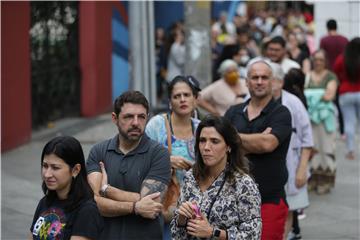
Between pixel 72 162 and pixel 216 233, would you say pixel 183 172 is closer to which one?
pixel 216 233

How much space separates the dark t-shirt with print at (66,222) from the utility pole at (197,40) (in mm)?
7695

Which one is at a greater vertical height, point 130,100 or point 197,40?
point 197,40

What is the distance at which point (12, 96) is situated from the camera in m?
13.3

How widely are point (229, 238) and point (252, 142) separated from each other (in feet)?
5.31

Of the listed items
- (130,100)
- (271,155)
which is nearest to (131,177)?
(130,100)

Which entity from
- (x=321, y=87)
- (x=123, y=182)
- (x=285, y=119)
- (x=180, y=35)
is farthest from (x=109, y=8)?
(x=123, y=182)

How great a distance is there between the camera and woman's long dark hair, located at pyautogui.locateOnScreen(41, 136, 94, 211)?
4953 millimetres

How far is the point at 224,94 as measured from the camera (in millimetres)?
10102

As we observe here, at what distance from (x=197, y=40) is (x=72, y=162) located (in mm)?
7805

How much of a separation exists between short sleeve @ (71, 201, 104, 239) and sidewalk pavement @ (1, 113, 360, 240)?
163 inches

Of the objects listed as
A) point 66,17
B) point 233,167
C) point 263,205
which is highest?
point 66,17

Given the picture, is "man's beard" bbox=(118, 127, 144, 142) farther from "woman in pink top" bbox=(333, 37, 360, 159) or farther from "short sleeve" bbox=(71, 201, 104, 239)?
"woman in pink top" bbox=(333, 37, 360, 159)

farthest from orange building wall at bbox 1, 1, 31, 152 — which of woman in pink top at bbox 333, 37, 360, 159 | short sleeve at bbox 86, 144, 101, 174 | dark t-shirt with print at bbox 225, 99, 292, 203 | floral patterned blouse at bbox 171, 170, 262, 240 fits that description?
floral patterned blouse at bbox 171, 170, 262, 240

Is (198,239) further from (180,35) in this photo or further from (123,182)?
(180,35)
